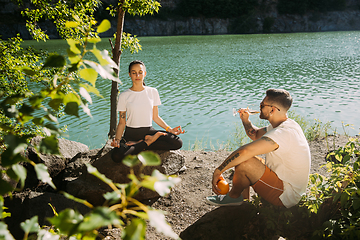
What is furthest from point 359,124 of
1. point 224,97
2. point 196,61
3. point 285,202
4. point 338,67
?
point 196,61

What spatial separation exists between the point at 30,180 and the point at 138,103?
230cm

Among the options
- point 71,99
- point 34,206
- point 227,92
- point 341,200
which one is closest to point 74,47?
point 71,99

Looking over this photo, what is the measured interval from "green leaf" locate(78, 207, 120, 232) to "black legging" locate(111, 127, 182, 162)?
11.3 feet

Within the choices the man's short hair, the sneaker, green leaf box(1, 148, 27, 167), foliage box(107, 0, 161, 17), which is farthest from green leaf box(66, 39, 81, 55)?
foliage box(107, 0, 161, 17)

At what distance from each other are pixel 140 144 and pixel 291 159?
2235mm

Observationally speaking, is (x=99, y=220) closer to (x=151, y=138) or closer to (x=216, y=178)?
(x=216, y=178)

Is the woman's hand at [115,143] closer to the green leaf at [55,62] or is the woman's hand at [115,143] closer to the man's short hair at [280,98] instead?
the man's short hair at [280,98]

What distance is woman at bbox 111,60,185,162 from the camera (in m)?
4.07

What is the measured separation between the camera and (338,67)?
1991 cm

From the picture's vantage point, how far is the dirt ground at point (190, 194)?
3547 millimetres

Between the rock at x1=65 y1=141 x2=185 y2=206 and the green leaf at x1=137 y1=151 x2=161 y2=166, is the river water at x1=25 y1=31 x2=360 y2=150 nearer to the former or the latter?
the rock at x1=65 y1=141 x2=185 y2=206

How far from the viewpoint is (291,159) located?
9.38 feet

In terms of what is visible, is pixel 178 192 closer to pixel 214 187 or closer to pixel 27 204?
pixel 214 187

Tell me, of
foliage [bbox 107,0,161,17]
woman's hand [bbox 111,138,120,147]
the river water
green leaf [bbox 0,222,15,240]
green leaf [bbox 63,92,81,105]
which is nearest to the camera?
green leaf [bbox 0,222,15,240]
